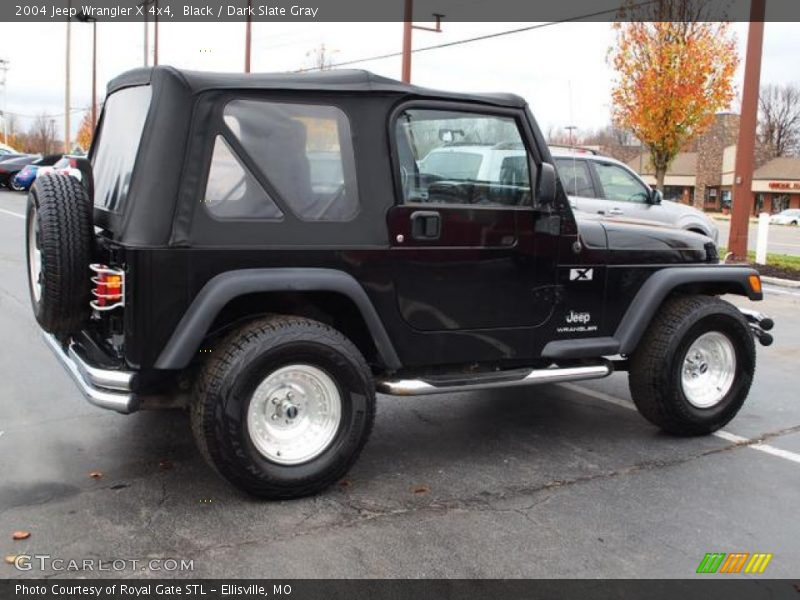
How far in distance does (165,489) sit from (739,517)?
9.66 feet

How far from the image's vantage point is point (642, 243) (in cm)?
501

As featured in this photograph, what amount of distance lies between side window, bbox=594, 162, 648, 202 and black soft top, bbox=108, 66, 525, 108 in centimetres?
711

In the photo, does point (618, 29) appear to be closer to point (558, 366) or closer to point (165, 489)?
point (558, 366)

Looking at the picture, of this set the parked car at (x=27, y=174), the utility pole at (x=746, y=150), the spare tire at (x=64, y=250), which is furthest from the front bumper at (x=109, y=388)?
the parked car at (x=27, y=174)

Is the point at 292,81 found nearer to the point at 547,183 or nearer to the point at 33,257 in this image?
the point at 547,183

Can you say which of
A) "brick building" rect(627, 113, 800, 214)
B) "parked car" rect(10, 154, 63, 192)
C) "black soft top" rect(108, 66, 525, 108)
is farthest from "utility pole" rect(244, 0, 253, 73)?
"brick building" rect(627, 113, 800, 214)

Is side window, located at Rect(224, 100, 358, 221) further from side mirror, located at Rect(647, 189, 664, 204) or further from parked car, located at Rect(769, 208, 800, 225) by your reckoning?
parked car, located at Rect(769, 208, 800, 225)

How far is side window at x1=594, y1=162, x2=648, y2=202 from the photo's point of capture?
11.2 metres

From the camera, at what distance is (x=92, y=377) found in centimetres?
376

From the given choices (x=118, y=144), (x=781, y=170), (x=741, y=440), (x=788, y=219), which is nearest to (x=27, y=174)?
(x=118, y=144)

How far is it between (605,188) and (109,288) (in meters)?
8.76

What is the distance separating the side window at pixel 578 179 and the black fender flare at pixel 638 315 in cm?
592

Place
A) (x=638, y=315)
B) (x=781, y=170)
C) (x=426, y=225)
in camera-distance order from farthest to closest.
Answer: (x=781, y=170)
(x=638, y=315)
(x=426, y=225)

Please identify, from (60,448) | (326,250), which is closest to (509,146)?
(326,250)
